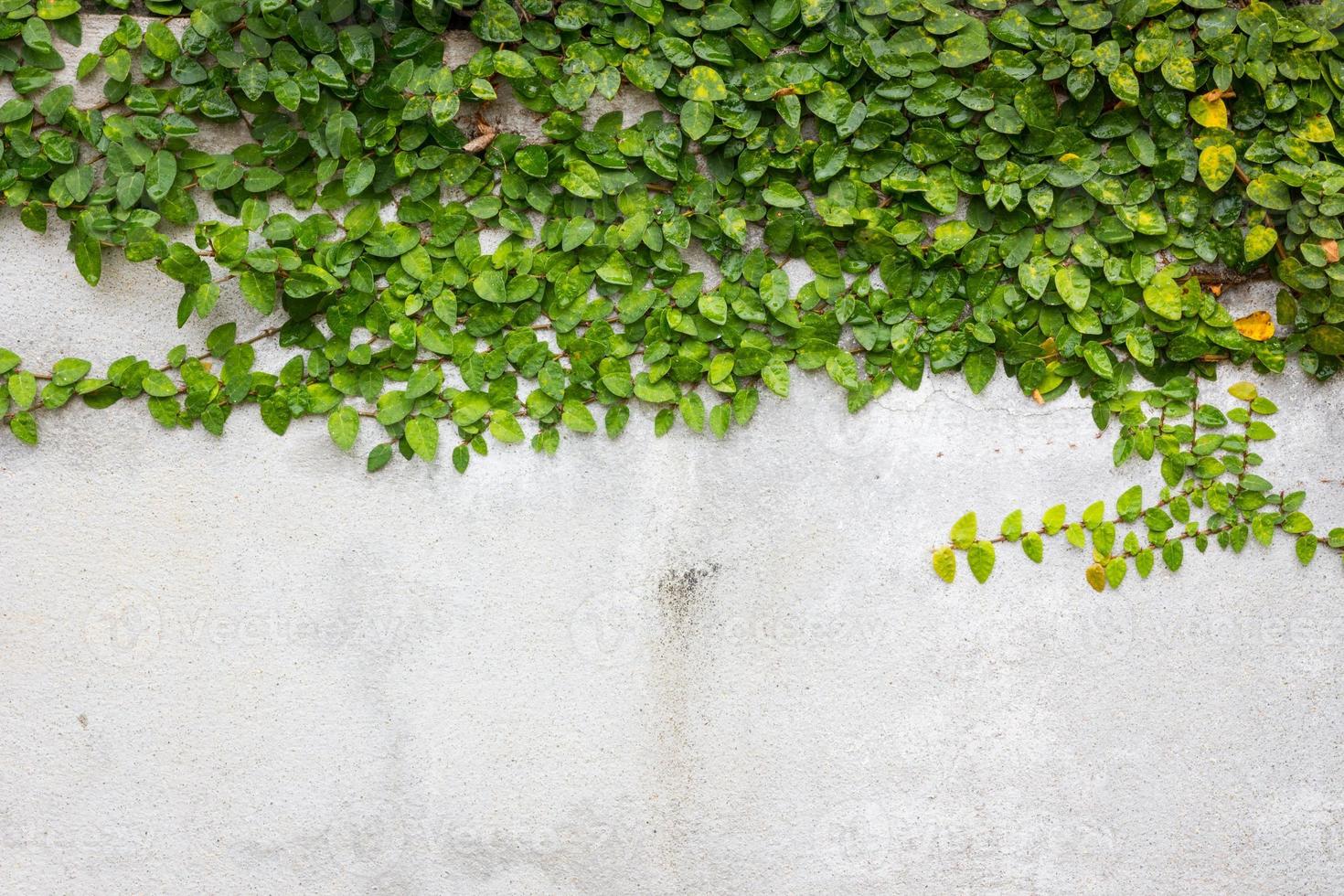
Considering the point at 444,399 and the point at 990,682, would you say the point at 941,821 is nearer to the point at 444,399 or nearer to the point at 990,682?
the point at 990,682

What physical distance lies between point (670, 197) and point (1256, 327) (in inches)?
43.4

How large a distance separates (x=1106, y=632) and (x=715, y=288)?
979 millimetres

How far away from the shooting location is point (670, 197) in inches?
63.0

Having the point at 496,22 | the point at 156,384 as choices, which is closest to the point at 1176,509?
the point at 496,22

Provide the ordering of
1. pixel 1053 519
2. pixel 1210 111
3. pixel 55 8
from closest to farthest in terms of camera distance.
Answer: pixel 55 8, pixel 1210 111, pixel 1053 519

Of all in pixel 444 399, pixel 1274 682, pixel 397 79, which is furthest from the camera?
pixel 1274 682

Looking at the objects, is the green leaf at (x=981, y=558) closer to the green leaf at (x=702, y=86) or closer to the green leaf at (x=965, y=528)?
the green leaf at (x=965, y=528)

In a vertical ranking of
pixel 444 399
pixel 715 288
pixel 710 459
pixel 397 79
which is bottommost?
pixel 710 459

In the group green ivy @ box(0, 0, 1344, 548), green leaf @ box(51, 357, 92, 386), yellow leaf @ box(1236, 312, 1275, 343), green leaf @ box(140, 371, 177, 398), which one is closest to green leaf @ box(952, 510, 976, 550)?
green ivy @ box(0, 0, 1344, 548)

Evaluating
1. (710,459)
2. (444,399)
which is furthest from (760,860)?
(444,399)

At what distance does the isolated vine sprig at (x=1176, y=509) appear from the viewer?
5.51 ft

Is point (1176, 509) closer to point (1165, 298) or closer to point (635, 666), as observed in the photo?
point (1165, 298)

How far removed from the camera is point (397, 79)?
151cm

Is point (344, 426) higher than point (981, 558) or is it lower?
higher
